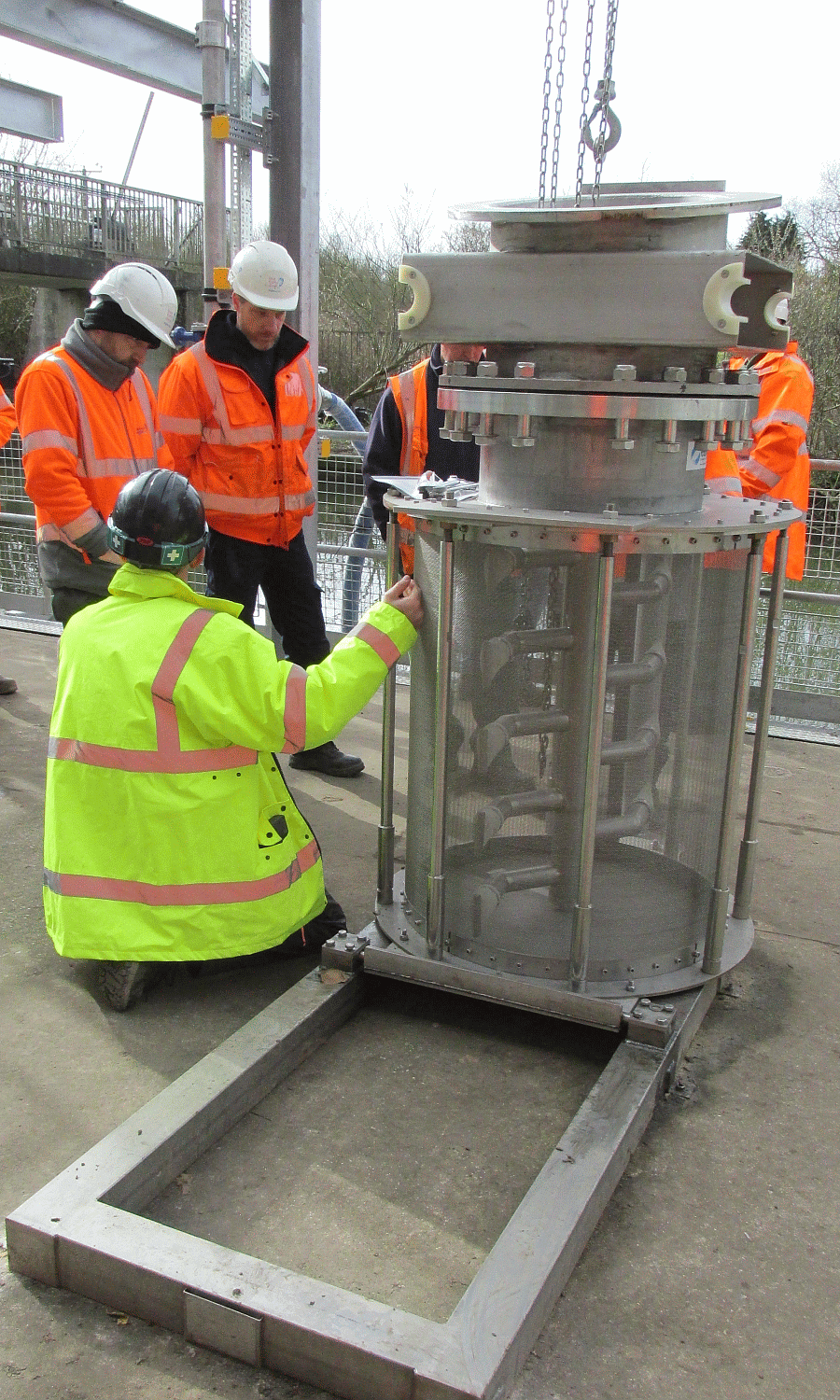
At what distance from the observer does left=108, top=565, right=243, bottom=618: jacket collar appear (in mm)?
3027

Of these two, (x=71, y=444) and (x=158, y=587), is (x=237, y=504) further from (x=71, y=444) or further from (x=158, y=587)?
(x=158, y=587)

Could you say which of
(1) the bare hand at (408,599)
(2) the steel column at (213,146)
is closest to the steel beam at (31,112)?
(2) the steel column at (213,146)

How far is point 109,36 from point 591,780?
6.35 meters

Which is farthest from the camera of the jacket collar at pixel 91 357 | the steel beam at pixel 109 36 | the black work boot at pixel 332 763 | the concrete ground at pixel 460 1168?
the steel beam at pixel 109 36

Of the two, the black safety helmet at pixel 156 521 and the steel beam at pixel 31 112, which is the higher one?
the steel beam at pixel 31 112

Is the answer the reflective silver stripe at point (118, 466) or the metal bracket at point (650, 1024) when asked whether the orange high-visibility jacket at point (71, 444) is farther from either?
the metal bracket at point (650, 1024)

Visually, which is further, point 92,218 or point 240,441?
point 92,218

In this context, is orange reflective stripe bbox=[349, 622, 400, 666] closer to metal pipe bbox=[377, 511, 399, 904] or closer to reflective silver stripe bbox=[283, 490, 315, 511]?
metal pipe bbox=[377, 511, 399, 904]

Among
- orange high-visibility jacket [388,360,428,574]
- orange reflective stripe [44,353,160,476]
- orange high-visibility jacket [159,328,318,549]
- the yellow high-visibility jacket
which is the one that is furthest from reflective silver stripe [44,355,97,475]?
the yellow high-visibility jacket

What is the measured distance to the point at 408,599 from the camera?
3.08 m

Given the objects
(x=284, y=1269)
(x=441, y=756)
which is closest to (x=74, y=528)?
(x=441, y=756)

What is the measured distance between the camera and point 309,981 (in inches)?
123

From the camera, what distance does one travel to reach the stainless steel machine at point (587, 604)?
2758 millimetres

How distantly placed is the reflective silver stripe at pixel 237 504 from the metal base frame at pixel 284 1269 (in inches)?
98.6
